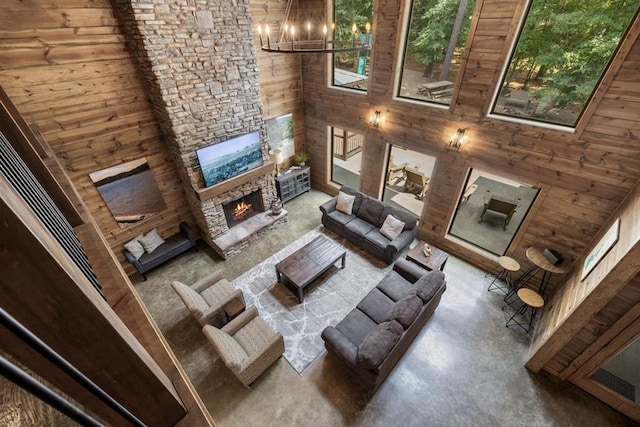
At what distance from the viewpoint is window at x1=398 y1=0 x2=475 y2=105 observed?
4.56 metres

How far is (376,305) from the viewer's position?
14.8 feet

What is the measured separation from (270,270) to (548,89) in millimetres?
5609

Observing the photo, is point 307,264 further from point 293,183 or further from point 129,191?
point 129,191

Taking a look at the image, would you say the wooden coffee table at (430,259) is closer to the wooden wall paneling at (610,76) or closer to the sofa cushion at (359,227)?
the sofa cushion at (359,227)

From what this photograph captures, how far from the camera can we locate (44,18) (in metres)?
3.65

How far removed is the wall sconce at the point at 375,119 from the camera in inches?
234

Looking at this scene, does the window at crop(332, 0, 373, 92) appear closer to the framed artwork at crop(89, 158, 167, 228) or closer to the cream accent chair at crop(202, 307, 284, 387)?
the framed artwork at crop(89, 158, 167, 228)

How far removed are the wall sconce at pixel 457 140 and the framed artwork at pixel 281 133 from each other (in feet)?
13.1

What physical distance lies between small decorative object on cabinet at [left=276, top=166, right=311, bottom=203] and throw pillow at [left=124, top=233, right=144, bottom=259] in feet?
11.1

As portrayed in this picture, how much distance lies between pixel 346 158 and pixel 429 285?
6.41m

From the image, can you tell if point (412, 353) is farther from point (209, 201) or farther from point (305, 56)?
point (305, 56)

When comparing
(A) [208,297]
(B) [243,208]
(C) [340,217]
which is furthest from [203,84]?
(C) [340,217]

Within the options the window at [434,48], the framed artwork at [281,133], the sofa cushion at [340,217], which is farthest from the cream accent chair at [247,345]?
the window at [434,48]

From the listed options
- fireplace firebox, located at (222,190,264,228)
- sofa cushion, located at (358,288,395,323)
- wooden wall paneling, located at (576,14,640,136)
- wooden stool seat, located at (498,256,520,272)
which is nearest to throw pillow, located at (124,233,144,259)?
fireplace firebox, located at (222,190,264,228)
